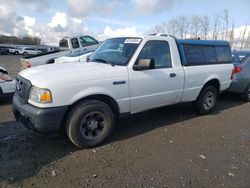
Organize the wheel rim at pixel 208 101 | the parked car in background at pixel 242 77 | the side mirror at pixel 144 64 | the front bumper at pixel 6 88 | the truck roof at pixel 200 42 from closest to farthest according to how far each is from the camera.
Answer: the side mirror at pixel 144 64 → the truck roof at pixel 200 42 → the wheel rim at pixel 208 101 → the front bumper at pixel 6 88 → the parked car in background at pixel 242 77

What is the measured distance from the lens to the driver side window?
4.77m

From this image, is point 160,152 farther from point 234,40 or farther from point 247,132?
point 234,40

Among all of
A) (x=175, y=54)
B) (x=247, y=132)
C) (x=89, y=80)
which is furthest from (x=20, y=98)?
(x=247, y=132)

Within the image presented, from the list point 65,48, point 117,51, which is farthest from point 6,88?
point 65,48

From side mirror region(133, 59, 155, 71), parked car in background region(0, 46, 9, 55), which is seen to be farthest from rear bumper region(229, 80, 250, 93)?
parked car in background region(0, 46, 9, 55)

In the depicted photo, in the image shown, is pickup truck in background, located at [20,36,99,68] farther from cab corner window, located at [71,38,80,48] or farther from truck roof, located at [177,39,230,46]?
truck roof, located at [177,39,230,46]

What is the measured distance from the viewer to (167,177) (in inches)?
134

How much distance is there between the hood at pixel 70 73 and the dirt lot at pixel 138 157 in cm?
117

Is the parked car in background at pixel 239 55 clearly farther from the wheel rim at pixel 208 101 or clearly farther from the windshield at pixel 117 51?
the windshield at pixel 117 51

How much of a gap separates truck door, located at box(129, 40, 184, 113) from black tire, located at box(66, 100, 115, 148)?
1.98 feet

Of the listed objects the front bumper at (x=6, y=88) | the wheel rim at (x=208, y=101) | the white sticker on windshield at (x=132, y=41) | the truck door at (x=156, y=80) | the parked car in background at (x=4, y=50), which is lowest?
the parked car in background at (x=4, y=50)

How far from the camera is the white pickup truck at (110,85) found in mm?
3742

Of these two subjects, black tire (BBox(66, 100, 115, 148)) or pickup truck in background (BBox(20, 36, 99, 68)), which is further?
pickup truck in background (BBox(20, 36, 99, 68))

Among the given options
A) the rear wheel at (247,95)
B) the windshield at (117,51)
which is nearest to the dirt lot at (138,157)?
the windshield at (117,51)
